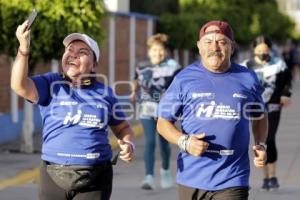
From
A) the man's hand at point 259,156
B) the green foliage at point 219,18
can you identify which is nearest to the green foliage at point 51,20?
the man's hand at point 259,156

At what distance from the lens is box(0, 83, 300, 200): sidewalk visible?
901cm

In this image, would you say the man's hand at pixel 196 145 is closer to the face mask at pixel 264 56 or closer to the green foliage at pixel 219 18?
the face mask at pixel 264 56

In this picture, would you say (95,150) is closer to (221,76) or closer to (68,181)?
(68,181)

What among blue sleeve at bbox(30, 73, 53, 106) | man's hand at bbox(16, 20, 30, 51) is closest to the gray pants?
blue sleeve at bbox(30, 73, 53, 106)

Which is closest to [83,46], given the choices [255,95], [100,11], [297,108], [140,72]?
[255,95]

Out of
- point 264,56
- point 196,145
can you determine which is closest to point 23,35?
point 196,145

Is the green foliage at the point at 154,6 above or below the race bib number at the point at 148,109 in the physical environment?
above

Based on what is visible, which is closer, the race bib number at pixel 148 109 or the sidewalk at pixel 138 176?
the sidewalk at pixel 138 176

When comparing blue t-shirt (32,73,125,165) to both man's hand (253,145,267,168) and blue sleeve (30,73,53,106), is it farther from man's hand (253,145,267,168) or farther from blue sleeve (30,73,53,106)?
man's hand (253,145,267,168)

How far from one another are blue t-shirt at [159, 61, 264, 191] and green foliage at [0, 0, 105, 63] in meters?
6.61

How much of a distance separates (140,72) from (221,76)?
15.4 feet

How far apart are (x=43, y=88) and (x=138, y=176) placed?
18.7ft

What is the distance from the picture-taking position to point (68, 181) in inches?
193

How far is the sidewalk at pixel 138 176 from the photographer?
29.6 ft
